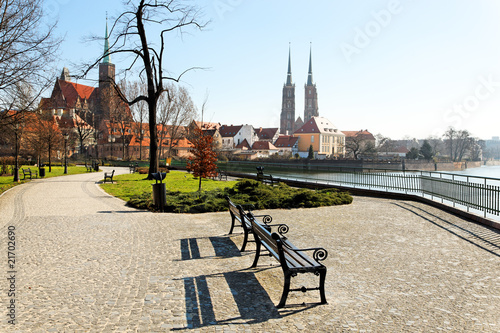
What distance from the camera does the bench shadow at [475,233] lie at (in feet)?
27.0

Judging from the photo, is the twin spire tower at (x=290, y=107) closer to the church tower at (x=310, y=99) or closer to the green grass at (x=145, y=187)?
the church tower at (x=310, y=99)

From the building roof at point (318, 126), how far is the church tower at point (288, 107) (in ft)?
154

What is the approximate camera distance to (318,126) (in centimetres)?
11369

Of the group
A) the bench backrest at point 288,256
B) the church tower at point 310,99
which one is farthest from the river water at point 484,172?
the church tower at point 310,99

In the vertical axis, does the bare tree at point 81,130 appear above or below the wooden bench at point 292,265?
above

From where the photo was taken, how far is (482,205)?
12.1m

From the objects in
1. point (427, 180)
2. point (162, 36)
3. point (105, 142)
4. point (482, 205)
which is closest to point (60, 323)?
point (482, 205)

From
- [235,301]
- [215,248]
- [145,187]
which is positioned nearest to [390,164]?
[145,187]

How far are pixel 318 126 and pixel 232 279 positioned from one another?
362ft

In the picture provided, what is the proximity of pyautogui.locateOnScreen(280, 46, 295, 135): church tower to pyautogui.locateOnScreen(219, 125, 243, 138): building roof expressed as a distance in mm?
49812

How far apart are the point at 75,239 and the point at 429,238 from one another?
25.6 ft

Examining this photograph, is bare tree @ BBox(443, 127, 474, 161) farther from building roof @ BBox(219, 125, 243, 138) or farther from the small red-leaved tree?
the small red-leaved tree

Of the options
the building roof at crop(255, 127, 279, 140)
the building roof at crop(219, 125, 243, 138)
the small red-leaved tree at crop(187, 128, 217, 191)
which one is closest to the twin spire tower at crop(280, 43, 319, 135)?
the building roof at crop(255, 127, 279, 140)

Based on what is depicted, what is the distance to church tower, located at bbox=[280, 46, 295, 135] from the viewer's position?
167 metres
